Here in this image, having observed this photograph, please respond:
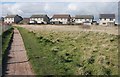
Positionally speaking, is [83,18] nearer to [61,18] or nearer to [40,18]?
[61,18]

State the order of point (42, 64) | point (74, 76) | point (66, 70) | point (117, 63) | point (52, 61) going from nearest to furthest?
1. point (74, 76)
2. point (66, 70)
3. point (42, 64)
4. point (52, 61)
5. point (117, 63)

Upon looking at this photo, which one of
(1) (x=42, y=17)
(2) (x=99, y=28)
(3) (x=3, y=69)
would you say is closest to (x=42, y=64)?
(3) (x=3, y=69)

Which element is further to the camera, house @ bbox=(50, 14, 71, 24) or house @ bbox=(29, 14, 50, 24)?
house @ bbox=(29, 14, 50, 24)

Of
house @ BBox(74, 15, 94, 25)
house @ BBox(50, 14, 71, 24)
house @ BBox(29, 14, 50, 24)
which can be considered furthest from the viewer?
house @ BBox(29, 14, 50, 24)

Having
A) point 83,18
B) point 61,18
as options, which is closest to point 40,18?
point 61,18

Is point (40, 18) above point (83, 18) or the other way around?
above

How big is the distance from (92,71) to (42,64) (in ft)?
7.73

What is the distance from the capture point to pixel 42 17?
138m

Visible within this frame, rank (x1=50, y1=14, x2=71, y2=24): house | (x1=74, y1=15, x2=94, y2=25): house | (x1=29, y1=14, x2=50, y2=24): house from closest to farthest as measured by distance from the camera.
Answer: (x1=74, y1=15, x2=94, y2=25): house
(x1=50, y1=14, x2=71, y2=24): house
(x1=29, y1=14, x2=50, y2=24): house

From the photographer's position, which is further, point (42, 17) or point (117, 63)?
point (42, 17)

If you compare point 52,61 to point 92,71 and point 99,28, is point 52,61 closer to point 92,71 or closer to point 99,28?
point 92,71

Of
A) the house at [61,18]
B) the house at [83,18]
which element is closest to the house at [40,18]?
the house at [61,18]

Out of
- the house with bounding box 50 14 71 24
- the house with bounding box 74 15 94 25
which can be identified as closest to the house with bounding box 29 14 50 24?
the house with bounding box 50 14 71 24

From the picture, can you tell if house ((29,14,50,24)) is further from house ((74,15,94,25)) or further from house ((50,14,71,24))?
house ((74,15,94,25))
